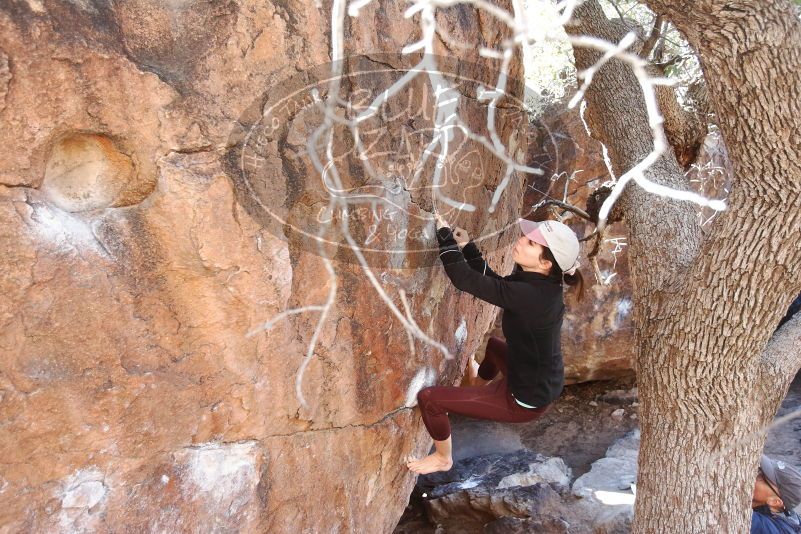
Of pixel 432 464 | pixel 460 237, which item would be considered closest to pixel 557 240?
pixel 460 237

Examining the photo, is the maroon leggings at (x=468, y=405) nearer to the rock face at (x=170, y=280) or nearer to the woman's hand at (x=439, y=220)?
the rock face at (x=170, y=280)

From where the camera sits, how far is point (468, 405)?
8.18ft

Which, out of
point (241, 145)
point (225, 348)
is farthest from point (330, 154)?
point (225, 348)

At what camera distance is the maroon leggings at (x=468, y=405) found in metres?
2.50

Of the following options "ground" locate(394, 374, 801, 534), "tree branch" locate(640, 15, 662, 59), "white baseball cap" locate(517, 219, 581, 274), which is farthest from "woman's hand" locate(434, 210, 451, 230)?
"ground" locate(394, 374, 801, 534)

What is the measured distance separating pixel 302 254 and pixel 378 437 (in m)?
0.94

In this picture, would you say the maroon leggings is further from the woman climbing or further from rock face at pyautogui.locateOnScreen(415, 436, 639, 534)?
rock face at pyautogui.locateOnScreen(415, 436, 639, 534)

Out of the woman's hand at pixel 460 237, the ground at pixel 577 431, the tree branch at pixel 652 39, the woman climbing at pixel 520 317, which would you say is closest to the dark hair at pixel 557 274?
the woman climbing at pixel 520 317

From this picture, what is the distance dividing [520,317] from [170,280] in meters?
1.28

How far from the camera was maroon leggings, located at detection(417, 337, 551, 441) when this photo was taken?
250 cm

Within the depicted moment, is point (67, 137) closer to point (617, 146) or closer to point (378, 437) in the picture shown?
point (378, 437)

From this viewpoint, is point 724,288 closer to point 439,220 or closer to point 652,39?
point 439,220

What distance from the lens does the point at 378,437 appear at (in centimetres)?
264

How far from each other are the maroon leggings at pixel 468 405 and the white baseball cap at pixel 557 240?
0.60 meters
